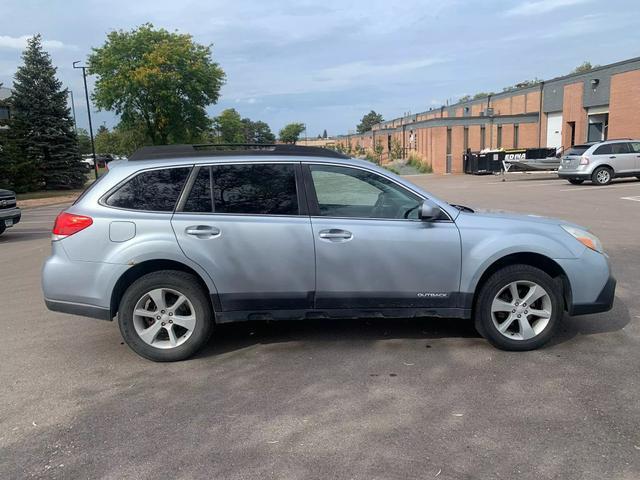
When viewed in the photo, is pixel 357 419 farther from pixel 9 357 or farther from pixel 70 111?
pixel 70 111

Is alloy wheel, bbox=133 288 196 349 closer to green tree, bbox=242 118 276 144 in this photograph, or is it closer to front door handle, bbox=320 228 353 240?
front door handle, bbox=320 228 353 240

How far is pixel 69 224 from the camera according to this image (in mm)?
4516

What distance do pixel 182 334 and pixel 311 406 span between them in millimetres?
1465

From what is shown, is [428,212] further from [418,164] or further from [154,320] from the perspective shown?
[418,164]

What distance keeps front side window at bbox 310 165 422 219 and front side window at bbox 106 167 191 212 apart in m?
1.17

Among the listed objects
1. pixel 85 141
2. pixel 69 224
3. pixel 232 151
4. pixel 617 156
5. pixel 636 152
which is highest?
pixel 85 141

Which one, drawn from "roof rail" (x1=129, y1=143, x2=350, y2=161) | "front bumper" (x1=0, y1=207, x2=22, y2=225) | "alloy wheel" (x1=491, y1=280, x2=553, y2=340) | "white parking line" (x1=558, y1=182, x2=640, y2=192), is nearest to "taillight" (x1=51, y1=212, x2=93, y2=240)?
"roof rail" (x1=129, y1=143, x2=350, y2=161)

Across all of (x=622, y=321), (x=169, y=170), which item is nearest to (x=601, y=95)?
(x=622, y=321)

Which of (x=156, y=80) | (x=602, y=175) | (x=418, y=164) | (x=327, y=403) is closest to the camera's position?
(x=327, y=403)

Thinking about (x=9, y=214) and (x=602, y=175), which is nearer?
(x=9, y=214)

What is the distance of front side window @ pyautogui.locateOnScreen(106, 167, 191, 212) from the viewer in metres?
4.58

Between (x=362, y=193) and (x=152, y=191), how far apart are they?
1.82 m

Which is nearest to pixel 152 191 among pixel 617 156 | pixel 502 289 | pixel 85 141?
pixel 502 289

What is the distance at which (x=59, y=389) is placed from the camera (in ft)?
13.7
